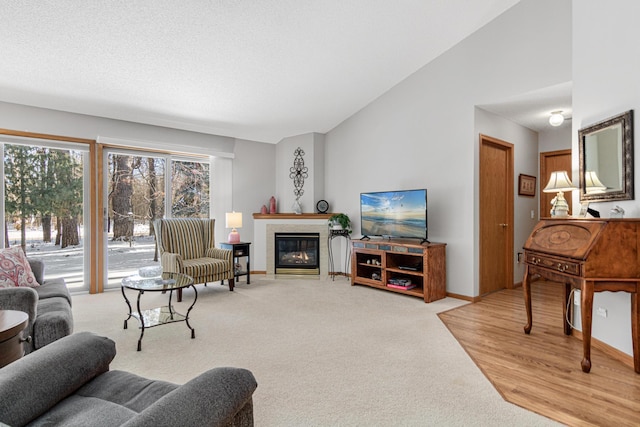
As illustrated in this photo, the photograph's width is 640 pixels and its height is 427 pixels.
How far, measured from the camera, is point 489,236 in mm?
4547

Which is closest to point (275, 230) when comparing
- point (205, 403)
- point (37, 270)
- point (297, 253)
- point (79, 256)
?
point (297, 253)

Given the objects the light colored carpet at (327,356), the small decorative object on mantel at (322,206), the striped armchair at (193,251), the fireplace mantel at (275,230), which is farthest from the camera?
the small decorative object on mantel at (322,206)

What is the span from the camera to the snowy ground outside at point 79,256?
445cm

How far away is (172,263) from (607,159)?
15.0 ft

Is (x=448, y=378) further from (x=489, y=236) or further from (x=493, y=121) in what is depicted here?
(x=493, y=121)

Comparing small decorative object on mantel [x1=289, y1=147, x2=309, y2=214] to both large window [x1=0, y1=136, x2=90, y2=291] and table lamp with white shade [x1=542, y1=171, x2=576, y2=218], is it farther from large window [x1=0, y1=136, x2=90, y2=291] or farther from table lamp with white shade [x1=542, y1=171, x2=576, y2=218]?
table lamp with white shade [x1=542, y1=171, x2=576, y2=218]

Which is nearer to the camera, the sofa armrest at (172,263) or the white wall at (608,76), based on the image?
the white wall at (608,76)

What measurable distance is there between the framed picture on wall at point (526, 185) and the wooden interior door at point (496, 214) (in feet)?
0.84

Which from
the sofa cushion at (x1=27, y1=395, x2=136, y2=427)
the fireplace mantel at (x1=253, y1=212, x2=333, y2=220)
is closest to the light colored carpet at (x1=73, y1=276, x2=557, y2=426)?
the sofa cushion at (x1=27, y1=395, x2=136, y2=427)

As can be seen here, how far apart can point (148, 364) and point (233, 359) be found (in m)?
0.60

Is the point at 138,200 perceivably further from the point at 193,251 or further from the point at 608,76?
the point at 608,76

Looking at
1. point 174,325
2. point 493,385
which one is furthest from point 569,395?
point 174,325

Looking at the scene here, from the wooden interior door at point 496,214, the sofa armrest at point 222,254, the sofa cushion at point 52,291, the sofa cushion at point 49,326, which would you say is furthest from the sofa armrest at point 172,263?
the wooden interior door at point 496,214

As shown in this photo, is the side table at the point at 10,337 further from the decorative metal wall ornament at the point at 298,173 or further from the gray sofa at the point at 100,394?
the decorative metal wall ornament at the point at 298,173
